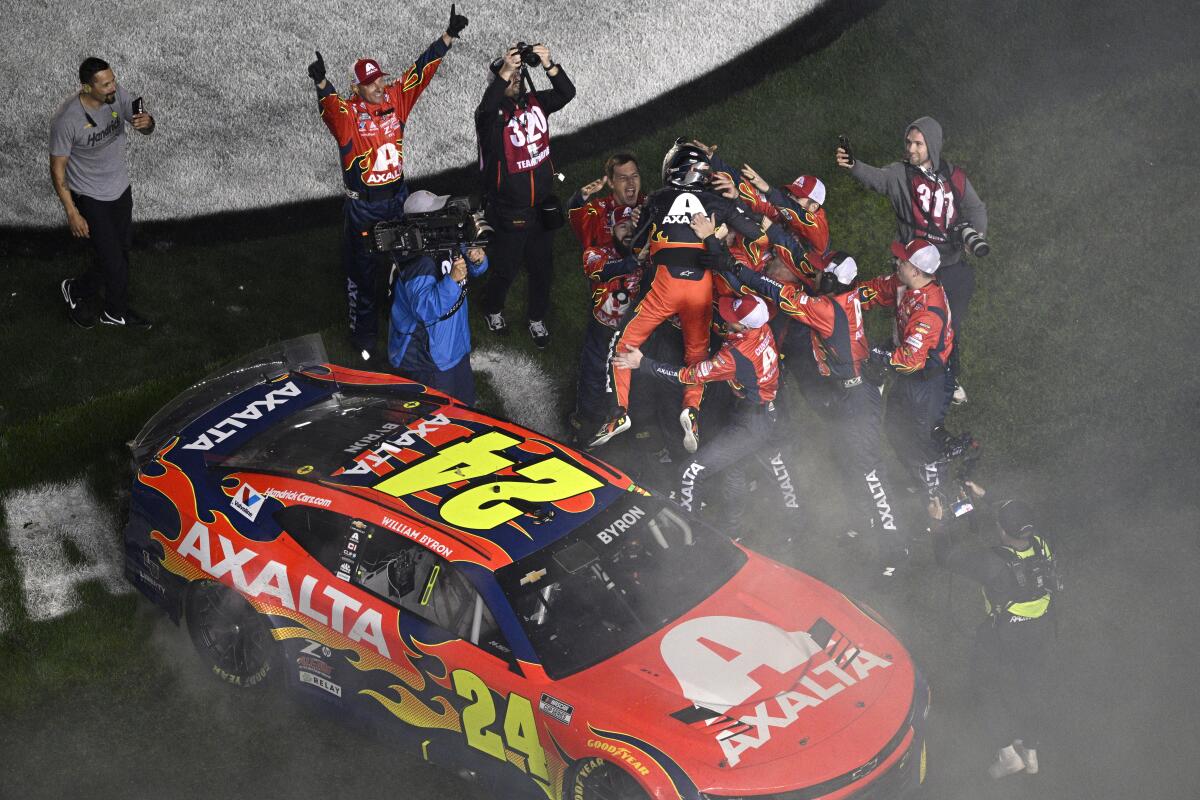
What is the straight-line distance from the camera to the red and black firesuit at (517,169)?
8.41m

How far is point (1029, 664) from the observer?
7.00 metres

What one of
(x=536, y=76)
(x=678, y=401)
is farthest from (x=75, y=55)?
(x=678, y=401)

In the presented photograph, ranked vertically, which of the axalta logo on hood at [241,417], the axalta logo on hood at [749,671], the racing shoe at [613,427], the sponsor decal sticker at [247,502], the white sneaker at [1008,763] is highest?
the axalta logo on hood at [241,417]

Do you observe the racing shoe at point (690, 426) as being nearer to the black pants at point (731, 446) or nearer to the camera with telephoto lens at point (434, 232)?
the black pants at point (731, 446)

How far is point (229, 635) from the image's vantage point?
6.89m

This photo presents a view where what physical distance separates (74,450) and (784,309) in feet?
15.0

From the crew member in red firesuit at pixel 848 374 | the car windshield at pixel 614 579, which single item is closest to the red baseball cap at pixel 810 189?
the crew member in red firesuit at pixel 848 374

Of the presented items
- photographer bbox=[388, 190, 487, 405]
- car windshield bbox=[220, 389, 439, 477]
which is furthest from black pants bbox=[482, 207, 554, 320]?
car windshield bbox=[220, 389, 439, 477]

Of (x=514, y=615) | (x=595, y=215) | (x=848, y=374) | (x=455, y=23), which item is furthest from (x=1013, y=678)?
(x=455, y=23)

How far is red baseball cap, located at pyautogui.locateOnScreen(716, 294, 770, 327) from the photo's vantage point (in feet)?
24.4

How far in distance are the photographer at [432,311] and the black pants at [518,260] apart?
912mm

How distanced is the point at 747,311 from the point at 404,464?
2.17 meters

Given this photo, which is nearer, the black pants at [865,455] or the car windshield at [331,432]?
the car windshield at [331,432]

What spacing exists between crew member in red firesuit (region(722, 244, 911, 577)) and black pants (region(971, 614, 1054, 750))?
1039mm
